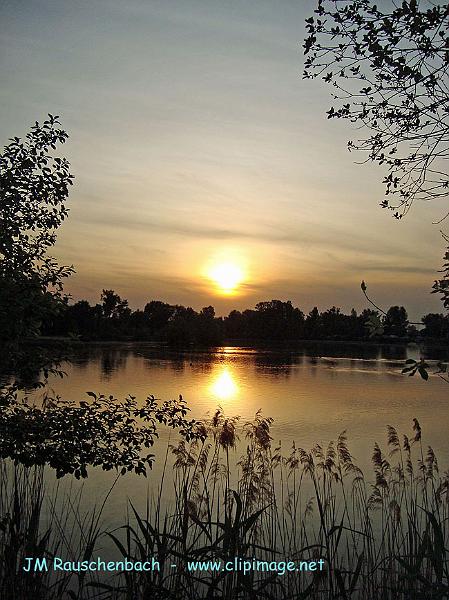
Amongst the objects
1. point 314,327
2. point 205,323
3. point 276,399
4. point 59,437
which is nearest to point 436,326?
point 59,437

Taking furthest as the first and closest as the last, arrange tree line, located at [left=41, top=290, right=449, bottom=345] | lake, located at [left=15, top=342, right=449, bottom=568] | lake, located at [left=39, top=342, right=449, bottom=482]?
tree line, located at [left=41, top=290, right=449, bottom=345] < lake, located at [left=39, top=342, right=449, bottom=482] < lake, located at [left=15, top=342, right=449, bottom=568]

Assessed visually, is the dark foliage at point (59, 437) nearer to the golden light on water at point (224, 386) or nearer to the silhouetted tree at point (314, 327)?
the golden light on water at point (224, 386)

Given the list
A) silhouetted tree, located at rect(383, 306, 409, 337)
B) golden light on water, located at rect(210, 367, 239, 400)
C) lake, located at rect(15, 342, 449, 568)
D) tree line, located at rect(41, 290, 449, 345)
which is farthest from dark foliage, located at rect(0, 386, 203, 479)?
tree line, located at rect(41, 290, 449, 345)

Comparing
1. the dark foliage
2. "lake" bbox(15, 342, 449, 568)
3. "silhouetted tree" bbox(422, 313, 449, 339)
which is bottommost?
"lake" bbox(15, 342, 449, 568)

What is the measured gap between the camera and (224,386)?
1052 inches

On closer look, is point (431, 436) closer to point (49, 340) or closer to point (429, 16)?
point (49, 340)

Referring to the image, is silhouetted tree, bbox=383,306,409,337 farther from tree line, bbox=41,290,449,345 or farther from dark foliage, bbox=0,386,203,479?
tree line, bbox=41,290,449,345

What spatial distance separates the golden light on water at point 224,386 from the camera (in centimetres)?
2343

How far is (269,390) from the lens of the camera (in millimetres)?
25641

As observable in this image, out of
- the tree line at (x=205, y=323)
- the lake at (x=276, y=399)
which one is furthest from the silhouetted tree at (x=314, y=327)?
the lake at (x=276, y=399)

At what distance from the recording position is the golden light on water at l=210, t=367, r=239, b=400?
23428mm

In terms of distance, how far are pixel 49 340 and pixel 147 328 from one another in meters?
81.3

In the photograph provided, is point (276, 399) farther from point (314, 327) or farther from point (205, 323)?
point (314, 327)

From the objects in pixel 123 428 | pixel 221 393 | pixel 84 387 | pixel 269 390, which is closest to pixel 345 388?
pixel 269 390
